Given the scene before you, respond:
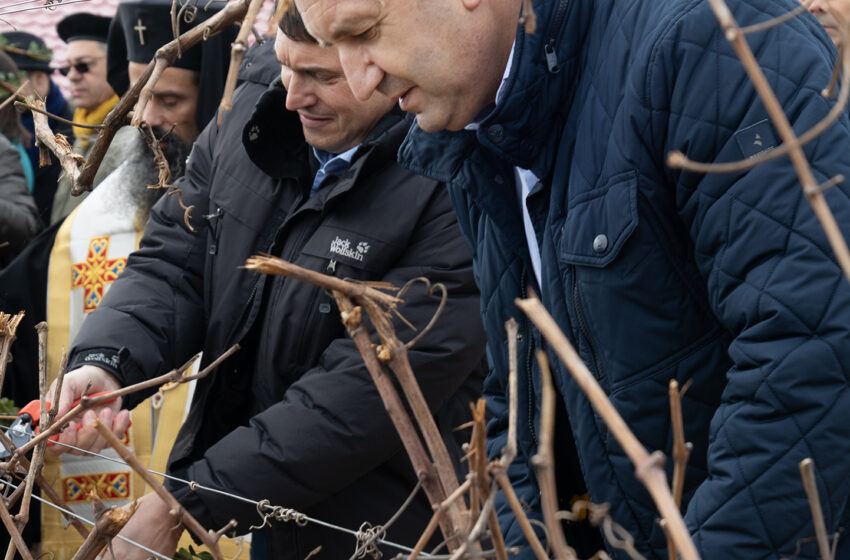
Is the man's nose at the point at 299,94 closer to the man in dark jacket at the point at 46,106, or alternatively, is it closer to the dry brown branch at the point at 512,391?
the dry brown branch at the point at 512,391

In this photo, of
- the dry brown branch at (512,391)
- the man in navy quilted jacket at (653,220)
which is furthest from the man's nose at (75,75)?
the dry brown branch at (512,391)

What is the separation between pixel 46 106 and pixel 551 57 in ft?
13.3

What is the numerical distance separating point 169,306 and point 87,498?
142 centimetres

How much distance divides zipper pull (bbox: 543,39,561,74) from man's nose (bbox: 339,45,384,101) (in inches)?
9.5

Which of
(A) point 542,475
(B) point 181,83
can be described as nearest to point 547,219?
(A) point 542,475

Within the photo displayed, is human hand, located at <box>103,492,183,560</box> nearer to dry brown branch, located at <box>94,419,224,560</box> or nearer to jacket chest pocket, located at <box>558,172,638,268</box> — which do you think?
dry brown branch, located at <box>94,419,224,560</box>

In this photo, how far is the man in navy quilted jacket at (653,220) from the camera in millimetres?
1474

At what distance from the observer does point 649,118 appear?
1.61 metres

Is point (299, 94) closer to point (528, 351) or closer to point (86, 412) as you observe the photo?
point (86, 412)

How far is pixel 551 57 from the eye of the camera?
177 cm

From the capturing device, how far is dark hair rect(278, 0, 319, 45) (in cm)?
257

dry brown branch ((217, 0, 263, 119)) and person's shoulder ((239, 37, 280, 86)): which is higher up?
dry brown branch ((217, 0, 263, 119))

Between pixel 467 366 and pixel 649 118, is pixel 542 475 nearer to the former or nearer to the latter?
pixel 649 118

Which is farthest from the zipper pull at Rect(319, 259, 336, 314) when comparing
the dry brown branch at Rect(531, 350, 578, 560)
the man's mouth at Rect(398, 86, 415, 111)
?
the dry brown branch at Rect(531, 350, 578, 560)
